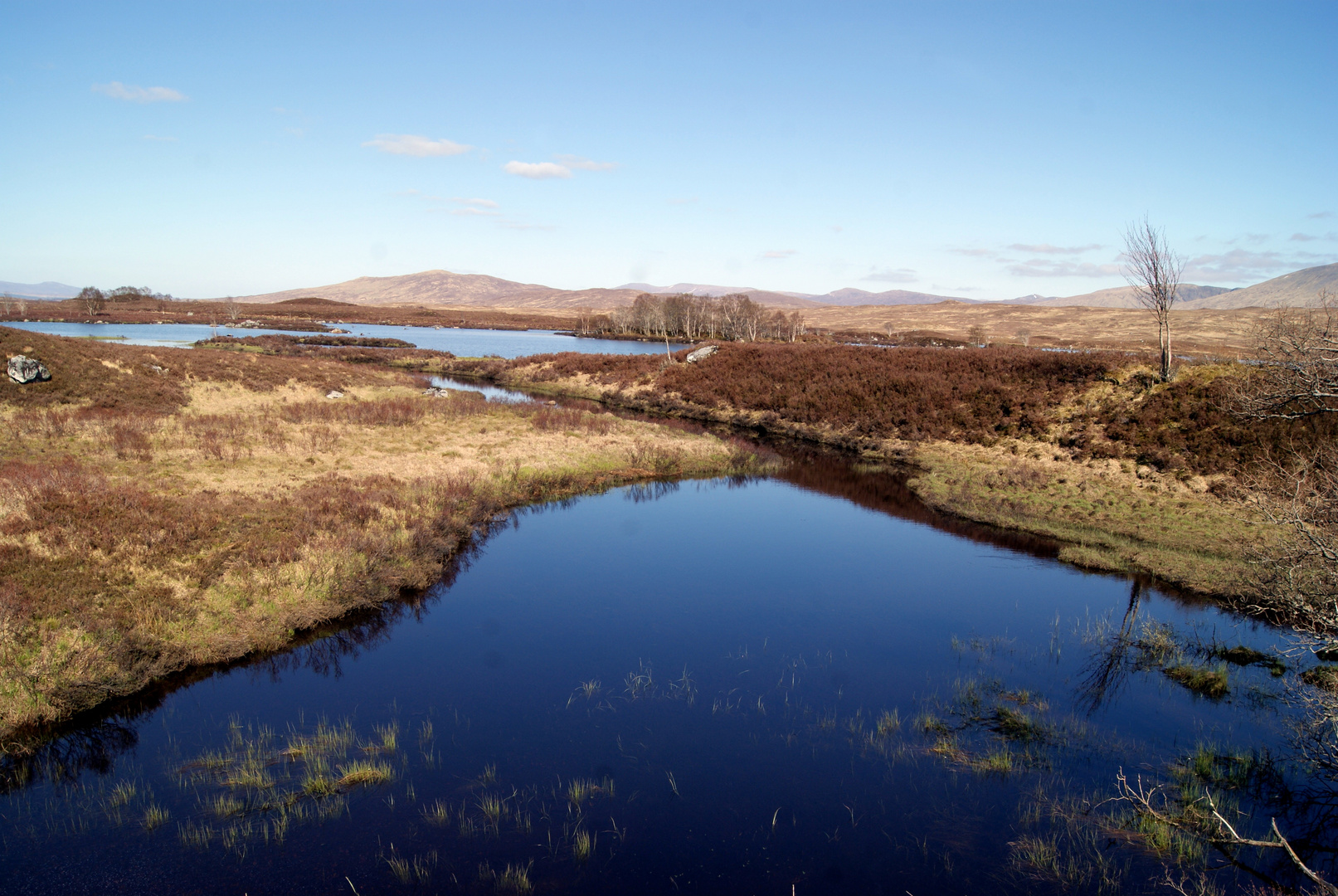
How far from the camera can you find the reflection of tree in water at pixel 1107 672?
12.4 metres

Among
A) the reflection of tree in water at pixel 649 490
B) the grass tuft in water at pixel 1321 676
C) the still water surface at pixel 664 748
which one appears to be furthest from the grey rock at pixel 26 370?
the grass tuft in water at pixel 1321 676

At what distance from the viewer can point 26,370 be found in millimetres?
30062

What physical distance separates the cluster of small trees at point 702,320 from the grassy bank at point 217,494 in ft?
279

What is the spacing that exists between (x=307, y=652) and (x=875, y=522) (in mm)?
18390

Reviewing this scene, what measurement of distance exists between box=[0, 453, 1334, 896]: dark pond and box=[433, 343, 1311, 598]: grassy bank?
521cm

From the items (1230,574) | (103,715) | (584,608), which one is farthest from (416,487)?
(1230,574)

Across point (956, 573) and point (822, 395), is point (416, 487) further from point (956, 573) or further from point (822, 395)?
point (822, 395)

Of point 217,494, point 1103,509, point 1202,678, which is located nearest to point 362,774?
point 217,494

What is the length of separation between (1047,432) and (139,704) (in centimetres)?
3566

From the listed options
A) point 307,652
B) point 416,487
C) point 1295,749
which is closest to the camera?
point 1295,749

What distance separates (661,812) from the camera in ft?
30.5

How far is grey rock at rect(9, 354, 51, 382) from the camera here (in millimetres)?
29734

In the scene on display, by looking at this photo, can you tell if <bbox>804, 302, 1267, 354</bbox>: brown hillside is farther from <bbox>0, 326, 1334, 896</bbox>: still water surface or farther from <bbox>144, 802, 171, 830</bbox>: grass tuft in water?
<bbox>144, 802, 171, 830</bbox>: grass tuft in water

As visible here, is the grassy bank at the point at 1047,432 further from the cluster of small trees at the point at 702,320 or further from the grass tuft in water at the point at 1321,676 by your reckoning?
the cluster of small trees at the point at 702,320
